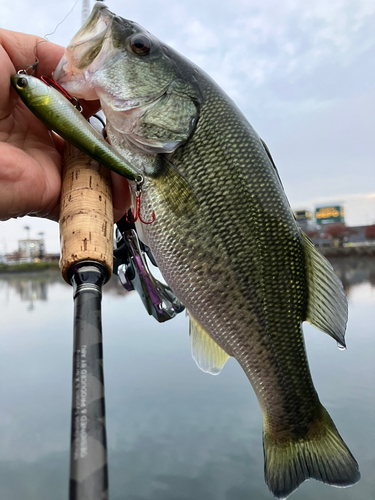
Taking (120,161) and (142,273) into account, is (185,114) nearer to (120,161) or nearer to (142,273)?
(120,161)

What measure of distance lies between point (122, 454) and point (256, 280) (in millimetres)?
4860

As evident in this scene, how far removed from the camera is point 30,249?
1228 inches

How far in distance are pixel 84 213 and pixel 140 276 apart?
0.47 meters

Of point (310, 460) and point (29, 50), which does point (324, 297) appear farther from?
point (29, 50)

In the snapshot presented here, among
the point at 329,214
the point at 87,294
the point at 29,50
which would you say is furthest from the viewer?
the point at 329,214

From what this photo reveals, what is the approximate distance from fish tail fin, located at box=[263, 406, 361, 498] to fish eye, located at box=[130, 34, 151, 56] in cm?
106

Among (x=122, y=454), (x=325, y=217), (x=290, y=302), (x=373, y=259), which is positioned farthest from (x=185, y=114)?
(x=325, y=217)

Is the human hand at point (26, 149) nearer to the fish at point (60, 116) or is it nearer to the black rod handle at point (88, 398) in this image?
the fish at point (60, 116)

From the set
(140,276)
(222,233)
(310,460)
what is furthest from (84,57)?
(310,460)

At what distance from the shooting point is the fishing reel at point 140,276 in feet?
4.10

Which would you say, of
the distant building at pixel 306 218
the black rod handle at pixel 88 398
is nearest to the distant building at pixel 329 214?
the distant building at pixel 306 218

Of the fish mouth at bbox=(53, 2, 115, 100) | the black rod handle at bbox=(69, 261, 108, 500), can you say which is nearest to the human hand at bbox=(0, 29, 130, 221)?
the fish mouth at bbox=(53, 2, 115, 100)

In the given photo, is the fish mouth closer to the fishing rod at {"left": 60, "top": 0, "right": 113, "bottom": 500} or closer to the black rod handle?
the fishing rod at {"left": 60, "top": 0, "right": 113, "bottom": 500}

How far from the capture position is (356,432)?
4688 mm
